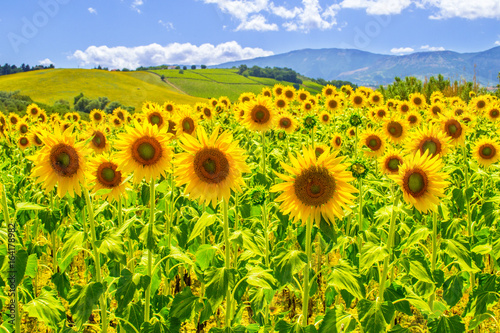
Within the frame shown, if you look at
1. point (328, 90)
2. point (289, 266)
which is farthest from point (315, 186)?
point (328, 90)

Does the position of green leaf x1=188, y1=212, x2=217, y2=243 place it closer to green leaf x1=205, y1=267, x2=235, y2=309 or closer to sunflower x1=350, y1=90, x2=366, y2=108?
green leaf x1=205, y1=267, x2=235, y2=309

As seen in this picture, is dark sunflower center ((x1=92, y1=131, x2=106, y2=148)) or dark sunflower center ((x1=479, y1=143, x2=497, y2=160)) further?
dark sunflower center ((x1=479, y1=143, x2=497, y2=160))

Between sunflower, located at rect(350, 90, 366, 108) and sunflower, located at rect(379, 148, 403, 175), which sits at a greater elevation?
sunflower, located at rect(350, 90, 366, 108)

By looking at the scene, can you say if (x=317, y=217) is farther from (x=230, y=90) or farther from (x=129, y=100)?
(x=230, y=90)

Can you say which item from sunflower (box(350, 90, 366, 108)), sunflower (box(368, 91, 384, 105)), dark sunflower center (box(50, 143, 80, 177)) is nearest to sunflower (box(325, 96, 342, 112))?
sunflower (box(350, 90, 366, 108))

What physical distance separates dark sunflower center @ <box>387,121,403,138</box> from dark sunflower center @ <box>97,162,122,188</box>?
5599 millimetres

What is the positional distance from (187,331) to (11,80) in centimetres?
8843

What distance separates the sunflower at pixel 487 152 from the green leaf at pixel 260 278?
4819 millimetres

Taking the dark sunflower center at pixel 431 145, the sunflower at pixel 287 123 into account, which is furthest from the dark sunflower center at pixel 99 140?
the sunflower at pixel 287 123

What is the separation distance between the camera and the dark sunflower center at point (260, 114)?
6.30m

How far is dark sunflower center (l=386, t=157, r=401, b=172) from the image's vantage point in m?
4.50

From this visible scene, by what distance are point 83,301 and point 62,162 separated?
3.96 feet

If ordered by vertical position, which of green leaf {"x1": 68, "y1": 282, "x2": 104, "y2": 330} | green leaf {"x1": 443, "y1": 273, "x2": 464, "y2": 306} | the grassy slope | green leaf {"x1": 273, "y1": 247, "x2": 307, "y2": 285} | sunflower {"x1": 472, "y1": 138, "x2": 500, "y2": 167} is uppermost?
the grassy slope

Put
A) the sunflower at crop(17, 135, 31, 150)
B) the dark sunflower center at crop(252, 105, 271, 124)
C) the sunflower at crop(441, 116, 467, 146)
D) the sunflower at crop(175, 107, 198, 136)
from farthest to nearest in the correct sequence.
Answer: the sunflower at crop(17, 135, 31, 150)
the dark sunflower center at crop(252, 105, 271, 124)
the sunflower at crop(175, 107, 198, 136)
the sunflower at crop(441, 116, 467, 146)
